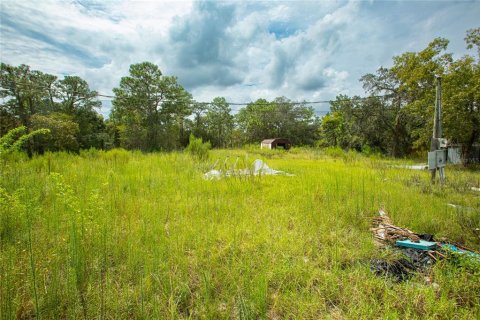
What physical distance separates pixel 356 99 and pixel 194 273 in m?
22.7

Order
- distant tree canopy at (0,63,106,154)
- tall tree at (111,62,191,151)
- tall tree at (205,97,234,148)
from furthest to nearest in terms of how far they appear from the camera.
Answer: tall tree at (205,97,234,148)
tall tree at (111,62,191,151)
distant tree canopy at (0,63,106,154)

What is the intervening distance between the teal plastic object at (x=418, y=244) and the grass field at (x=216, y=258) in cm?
24

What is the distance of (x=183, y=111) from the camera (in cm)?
2661

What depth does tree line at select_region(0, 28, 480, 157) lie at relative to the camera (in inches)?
458

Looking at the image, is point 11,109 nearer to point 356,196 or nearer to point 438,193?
point 356,196

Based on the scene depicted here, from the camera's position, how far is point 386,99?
65.1 feet

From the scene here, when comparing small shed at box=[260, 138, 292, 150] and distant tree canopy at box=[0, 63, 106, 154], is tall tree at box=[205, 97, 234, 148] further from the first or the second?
distant tree canopy at box=[0, 63, 106, 154]

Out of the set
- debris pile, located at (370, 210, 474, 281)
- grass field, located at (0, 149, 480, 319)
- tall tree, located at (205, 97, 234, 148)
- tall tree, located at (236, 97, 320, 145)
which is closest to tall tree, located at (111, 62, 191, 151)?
tall tree, located at (205, 97, 234, 148)

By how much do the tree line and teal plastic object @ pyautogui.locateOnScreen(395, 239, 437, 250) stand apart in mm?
10959

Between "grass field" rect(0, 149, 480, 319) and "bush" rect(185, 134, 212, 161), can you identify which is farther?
"bush" rect(185, 134, 212, 161)

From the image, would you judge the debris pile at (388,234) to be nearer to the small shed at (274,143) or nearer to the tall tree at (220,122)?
the small shed at (274,143)

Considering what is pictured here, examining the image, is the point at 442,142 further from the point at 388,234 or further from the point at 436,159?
the point at 388,234

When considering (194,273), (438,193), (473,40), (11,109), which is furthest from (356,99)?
(11,109)

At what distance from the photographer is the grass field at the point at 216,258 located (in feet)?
5.99
